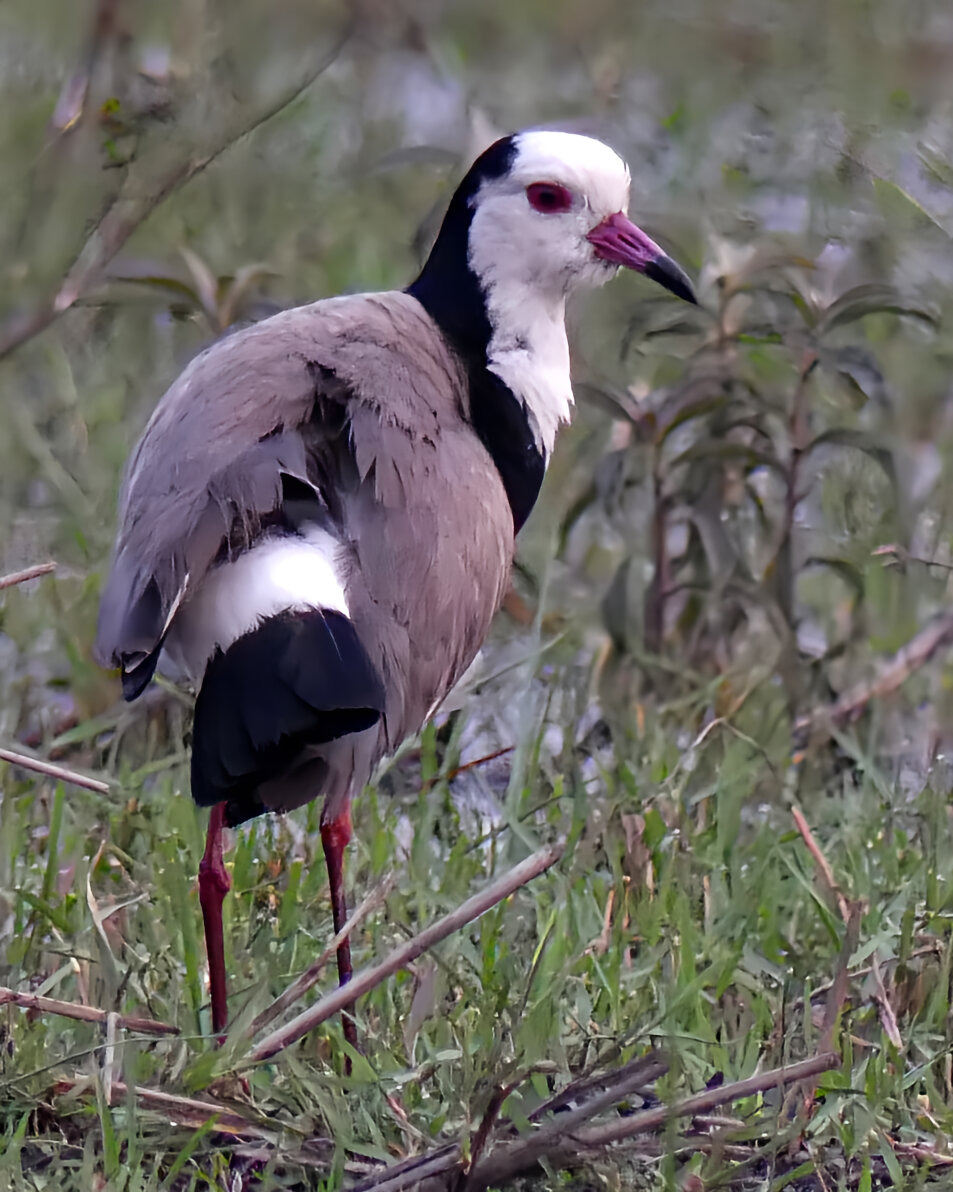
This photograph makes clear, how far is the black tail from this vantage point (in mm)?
1985

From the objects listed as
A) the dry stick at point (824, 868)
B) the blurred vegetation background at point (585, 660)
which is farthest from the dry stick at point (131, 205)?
the dry stick at point (824, 868)

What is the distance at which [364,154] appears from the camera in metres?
5.13

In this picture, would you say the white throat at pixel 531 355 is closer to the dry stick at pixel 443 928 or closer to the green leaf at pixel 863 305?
the green leaf at pixel 863 305

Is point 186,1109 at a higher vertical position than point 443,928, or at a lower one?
lower

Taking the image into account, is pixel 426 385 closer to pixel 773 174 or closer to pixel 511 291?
pixel 511 291

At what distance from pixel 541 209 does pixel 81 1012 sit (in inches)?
51.9

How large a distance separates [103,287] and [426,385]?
1575 mm

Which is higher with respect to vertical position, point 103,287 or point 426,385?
point 426,385

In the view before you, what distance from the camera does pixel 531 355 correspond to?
Answer: 268 centimetres

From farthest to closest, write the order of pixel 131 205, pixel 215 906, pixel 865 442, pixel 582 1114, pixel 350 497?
pixel 865 442, pixel 131 205, pixel 215 906, pixel 350 497, pixel 582 1114

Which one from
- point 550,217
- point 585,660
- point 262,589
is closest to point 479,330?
point 550,217

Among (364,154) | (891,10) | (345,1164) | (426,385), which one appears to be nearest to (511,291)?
(426,385)

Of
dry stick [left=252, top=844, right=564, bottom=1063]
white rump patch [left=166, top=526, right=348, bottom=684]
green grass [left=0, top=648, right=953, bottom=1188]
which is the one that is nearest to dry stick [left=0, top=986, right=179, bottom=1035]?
green grass [left=0, top=648, right=953, bottom=1188]

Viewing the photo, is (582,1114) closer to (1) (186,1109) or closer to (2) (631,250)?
(1) (186,1109)
